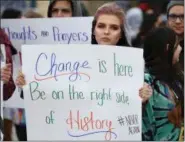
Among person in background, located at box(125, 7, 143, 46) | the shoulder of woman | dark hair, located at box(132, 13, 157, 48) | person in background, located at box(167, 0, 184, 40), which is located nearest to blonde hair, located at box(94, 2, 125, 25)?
the shoulder of woman

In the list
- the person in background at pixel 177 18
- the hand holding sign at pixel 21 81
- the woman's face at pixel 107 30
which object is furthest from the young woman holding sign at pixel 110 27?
the person in background at pixel 177 18

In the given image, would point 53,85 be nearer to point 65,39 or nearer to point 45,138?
point 45,138

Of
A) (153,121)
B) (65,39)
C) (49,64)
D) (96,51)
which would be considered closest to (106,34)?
(96,51)

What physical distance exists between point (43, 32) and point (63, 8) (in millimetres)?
244

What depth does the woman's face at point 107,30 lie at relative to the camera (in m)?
3.62

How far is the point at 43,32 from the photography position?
4.50 metres

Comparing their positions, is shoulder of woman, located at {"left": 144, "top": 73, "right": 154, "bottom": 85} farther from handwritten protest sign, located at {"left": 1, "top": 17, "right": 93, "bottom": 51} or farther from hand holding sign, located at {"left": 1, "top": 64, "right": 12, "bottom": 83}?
hand holding sign, located at {"left": 1, "top": 64, "right": 12, "bottom": 83}

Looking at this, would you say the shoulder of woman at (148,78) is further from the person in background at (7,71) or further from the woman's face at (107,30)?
the person in background at (7,71)

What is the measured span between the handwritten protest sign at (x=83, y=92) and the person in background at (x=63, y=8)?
87 cm

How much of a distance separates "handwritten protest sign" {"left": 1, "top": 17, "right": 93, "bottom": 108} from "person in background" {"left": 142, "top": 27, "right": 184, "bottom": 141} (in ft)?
1.88

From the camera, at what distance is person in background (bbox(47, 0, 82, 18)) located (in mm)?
4430

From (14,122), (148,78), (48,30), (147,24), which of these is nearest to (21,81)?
(148,78)

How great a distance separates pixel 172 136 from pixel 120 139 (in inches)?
16.3

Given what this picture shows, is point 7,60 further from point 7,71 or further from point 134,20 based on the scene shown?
point 134,20
